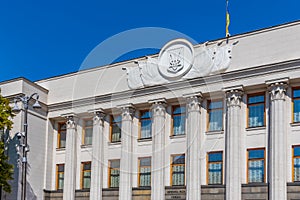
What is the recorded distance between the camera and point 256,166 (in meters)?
26.0

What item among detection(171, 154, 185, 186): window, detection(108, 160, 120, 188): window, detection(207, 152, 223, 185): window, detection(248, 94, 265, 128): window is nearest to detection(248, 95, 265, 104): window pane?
detection(248, 94, 265, 128): window

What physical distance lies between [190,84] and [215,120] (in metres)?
2.36

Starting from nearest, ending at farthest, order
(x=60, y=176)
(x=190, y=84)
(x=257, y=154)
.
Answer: (x=257, y=154) → (x=190, y=84) → (x=60, y=176)

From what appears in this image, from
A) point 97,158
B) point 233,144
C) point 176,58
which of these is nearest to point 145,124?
point 97,158

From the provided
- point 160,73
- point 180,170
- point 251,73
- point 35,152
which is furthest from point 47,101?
point 251,73

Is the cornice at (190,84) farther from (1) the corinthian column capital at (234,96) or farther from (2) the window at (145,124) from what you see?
(2) the window at (145,124)

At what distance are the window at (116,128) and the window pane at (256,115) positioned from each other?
8393 millimetres

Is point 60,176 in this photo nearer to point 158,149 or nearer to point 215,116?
point 158,149

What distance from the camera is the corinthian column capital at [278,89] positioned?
25.2m

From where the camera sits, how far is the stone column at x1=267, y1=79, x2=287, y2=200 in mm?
24438

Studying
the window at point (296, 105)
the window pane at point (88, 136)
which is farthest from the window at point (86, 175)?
the window at point (296, 105)

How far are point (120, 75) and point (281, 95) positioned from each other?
10.6 meters

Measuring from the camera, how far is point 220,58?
2778cm

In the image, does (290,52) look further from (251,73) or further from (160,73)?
(160,73)
